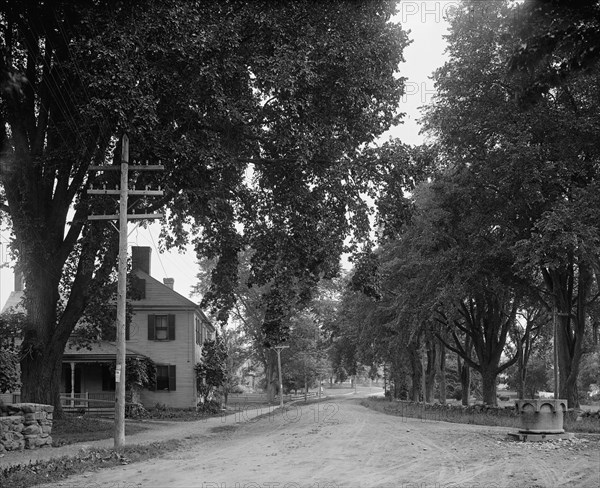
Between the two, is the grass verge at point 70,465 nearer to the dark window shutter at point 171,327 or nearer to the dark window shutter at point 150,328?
the dark window shutter at point 171,327

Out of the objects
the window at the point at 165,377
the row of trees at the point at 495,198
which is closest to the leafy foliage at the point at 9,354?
the window at the point at 165,377

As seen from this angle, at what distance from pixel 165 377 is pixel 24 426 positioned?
77.0 feet

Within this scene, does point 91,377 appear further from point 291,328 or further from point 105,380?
point 291,328

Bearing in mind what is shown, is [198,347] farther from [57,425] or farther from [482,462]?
[482,462]

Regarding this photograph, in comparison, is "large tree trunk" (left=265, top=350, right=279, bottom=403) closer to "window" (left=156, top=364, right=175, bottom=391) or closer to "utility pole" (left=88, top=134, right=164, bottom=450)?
"window" (left=156, top=364, right=175, bottom=391)

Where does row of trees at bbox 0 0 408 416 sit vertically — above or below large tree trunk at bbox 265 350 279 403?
above

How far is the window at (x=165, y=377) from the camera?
39.5m

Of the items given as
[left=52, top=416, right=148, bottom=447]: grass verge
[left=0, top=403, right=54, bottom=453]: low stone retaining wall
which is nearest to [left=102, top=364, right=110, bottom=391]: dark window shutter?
[left=52, top=416, right=148, bottom=447]: grass verge

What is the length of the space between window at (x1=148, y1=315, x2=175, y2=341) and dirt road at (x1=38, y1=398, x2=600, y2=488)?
74.1 feet

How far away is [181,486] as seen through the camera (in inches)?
412

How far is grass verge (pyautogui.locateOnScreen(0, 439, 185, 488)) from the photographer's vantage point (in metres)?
11.2

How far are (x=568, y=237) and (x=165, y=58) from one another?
12.8 meters

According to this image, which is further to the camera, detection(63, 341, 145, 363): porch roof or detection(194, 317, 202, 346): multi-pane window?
detection(194, 317, 202, 346): multi-pane window

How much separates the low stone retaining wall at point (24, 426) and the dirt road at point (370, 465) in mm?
3612
